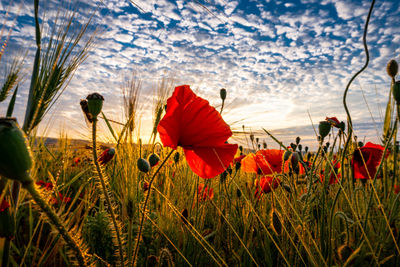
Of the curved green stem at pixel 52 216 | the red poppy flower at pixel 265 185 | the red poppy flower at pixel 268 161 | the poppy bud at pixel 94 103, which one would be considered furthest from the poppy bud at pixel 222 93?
the curved green stem at pixel 52 216

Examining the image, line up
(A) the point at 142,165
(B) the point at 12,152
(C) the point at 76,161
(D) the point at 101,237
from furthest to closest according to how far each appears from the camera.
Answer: (C) the point at 76,161, (D) the point at 101,237, (A) the point at 142,165, (B) the point at 12,152

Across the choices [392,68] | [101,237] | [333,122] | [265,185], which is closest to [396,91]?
[392,68]

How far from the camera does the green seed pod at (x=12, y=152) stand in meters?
0.29

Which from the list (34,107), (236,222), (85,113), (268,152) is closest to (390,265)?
(236,222)

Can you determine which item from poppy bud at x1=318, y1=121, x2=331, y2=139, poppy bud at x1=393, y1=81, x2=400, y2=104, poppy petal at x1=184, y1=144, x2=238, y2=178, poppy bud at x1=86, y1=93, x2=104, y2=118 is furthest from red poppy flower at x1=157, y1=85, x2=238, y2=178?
poppy bud at x1=393, y1=81, x2=400, y2=104

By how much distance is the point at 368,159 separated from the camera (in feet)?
3.52

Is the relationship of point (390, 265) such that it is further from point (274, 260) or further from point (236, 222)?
point (236, 222)

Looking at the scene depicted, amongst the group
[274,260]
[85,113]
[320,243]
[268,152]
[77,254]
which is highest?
[85,113]

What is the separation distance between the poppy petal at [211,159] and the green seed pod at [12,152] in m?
0.51

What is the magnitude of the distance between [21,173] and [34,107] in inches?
17.2

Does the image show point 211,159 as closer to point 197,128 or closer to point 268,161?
point 197,128

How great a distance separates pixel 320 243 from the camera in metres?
0.84

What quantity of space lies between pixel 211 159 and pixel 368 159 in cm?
74

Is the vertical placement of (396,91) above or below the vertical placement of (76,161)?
above
